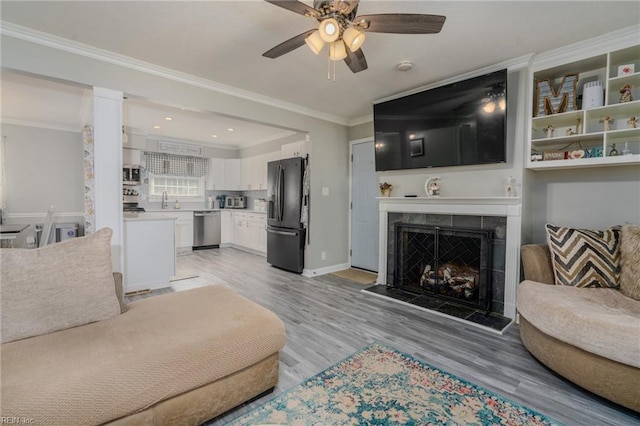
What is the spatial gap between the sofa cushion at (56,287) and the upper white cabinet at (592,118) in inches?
145

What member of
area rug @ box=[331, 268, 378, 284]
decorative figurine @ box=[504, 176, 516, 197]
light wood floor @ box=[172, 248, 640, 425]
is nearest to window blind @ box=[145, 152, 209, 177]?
light wood floor @ box=[172, 248, 640, 425]

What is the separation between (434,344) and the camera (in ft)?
7.78

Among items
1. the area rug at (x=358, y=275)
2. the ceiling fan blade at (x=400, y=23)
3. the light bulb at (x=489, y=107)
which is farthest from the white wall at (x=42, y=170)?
the light bulb at (x=489, y=107)

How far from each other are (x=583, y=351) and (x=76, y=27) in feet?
14.4

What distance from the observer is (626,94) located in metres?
2.43

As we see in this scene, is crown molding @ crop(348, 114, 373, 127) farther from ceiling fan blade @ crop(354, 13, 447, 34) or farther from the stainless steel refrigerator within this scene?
ceiling fan blade @ crop(354, 13, 447, 34)

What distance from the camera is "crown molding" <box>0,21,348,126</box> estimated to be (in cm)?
235

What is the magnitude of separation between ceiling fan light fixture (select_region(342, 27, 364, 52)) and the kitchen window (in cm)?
620

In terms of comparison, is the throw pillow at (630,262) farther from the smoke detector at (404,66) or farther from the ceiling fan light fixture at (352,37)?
the ceiling fan light fixture at (352,37)

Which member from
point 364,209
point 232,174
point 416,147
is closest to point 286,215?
point 364,209

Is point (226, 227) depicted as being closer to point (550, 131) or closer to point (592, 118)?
point (550, 131)

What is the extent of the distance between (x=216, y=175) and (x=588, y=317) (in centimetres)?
710

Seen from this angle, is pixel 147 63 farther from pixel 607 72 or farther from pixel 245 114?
pixel 607 72

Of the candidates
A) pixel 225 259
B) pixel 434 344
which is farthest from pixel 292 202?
pixel 434 344
